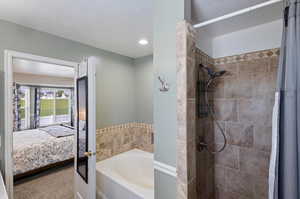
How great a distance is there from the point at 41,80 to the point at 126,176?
489cm

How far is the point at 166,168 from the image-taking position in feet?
3.80

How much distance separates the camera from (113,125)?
2695 mm

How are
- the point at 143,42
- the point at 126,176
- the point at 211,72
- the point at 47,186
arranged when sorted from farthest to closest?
the point at 47,186
the point at 126,176
the point at 143,42
the point at 211,72

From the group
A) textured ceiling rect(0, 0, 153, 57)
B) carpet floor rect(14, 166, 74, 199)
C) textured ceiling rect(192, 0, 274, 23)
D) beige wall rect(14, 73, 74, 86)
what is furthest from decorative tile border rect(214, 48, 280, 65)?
beige wall rect(14, 73, 74, 86)

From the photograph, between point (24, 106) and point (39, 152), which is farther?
point (24, 106)

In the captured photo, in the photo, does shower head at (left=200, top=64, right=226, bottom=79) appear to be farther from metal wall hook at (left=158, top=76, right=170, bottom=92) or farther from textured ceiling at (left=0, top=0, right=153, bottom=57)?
textured ceiling at (left=0, top=0, right=153, bottom=57)

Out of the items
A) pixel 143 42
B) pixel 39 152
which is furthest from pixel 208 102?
pixel 39 152

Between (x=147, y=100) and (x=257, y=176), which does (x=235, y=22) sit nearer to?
(x=257, y=176)

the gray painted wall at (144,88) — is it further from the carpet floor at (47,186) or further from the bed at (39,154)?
the bed at (39,154)

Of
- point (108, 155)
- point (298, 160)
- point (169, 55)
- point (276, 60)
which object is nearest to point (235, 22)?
point (276, 60)

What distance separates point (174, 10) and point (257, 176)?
1827mm

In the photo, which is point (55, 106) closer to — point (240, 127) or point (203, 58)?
point (203, 58)

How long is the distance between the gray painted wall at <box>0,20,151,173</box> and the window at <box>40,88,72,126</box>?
431 cm

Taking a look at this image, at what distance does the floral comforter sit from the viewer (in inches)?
109
